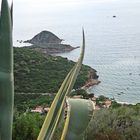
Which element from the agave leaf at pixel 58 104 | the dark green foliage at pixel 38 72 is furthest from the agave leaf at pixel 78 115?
the dark green foliage at pixel 38 72

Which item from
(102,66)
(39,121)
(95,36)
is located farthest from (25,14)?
(39,121)

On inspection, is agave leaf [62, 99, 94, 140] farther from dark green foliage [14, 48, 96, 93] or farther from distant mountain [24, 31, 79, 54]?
distant mountain [24, 31, 79, 54]

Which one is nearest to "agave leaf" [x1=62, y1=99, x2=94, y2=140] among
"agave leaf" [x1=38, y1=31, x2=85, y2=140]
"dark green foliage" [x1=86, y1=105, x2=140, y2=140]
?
"agave leaf" [x1=38, y1=31, x2=85, y2=140]

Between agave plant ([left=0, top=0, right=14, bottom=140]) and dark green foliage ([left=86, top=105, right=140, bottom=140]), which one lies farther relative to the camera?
dark green foliage ([left=86, top=105, right=140, bottom=140])

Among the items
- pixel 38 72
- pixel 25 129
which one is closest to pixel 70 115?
pixel 25 129

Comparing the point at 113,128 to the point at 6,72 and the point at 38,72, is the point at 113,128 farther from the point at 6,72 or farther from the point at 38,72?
the point at 38,72

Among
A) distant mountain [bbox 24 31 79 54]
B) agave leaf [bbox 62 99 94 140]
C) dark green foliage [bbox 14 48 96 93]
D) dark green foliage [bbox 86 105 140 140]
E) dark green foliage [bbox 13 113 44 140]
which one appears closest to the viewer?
agave leaf [bbox 62 99 94 140]

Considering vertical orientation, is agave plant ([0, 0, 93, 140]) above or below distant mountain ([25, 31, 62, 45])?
above
